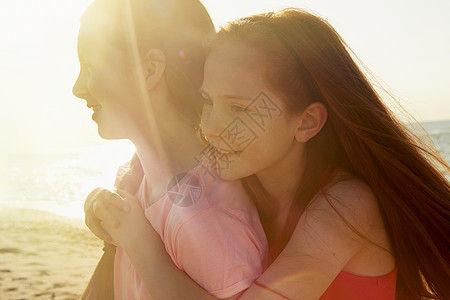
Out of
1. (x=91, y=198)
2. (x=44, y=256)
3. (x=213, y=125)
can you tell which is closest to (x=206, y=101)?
(x=213, y=125)

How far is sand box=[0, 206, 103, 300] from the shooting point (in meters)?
5.64

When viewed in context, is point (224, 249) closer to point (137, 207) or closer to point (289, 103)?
point (137, 207)

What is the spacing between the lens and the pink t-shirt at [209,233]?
152cm

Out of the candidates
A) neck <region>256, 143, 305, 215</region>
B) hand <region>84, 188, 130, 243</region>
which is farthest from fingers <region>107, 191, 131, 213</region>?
neck <region>256, 143, 305, 215</region>

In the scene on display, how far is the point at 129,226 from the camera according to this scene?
1.83 m

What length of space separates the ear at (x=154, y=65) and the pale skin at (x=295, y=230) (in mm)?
214

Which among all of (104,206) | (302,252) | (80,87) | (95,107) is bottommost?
(302,252)

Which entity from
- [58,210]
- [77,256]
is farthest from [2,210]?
[77,256]

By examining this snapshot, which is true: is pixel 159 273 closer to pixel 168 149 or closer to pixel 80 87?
pixel 168 149

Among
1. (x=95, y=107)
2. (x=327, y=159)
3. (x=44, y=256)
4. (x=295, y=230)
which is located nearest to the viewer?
(x=295, y=230)

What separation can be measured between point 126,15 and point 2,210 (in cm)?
1244

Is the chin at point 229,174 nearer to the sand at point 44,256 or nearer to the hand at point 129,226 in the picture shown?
the hand at point 129,226

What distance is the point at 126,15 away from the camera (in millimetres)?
1853

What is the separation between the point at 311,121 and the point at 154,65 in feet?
2.77
